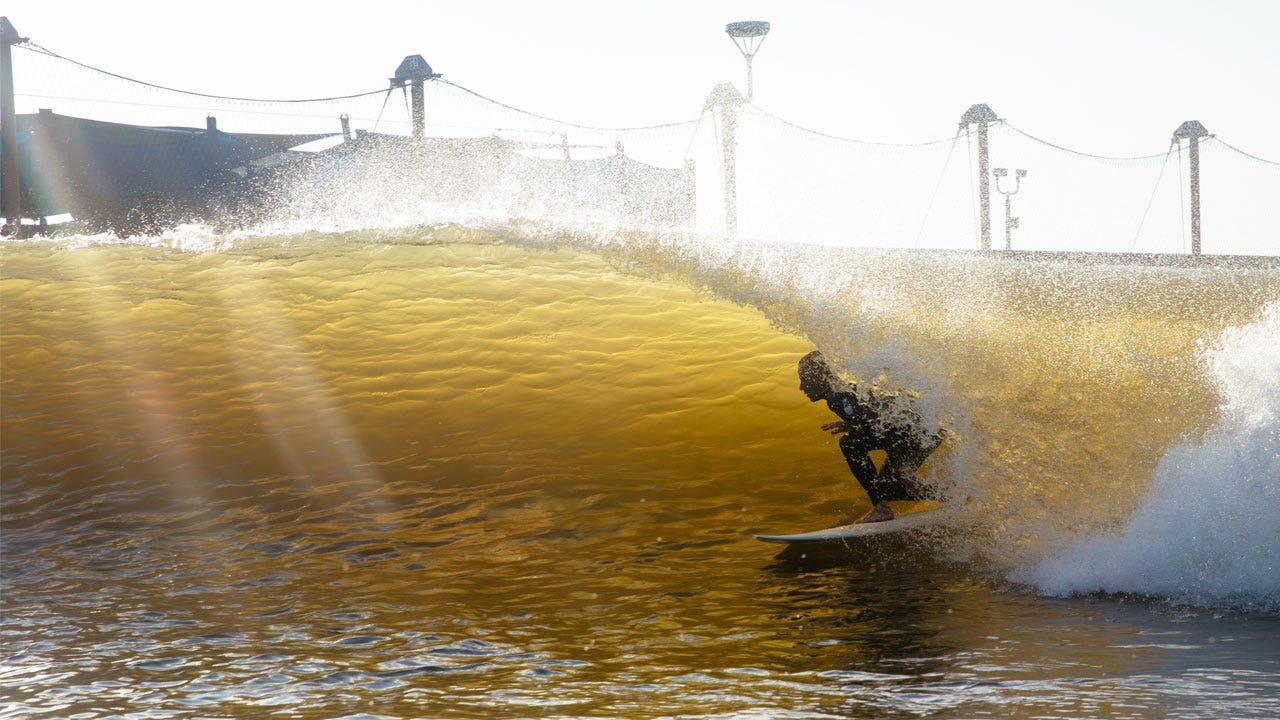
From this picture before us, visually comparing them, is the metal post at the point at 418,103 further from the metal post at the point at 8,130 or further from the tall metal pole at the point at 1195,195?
the tall metal pole at the point at 1195,195

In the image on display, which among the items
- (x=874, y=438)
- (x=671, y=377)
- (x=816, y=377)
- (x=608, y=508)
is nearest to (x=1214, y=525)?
(x=874, y=438)

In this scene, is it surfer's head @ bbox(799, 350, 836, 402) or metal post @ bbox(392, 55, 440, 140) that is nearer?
surfer's head @ bbox(799, 350, 836, 402)

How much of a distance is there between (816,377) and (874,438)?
42 centimetres

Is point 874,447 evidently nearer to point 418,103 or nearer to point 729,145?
point 729,145

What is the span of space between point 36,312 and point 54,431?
444cm

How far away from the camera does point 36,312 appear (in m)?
13.1

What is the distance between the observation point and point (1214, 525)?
191 inches

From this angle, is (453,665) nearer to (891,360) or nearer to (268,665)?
(268,665)

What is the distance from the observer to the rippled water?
383 cm

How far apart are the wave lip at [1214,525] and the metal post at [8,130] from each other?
1216 cm

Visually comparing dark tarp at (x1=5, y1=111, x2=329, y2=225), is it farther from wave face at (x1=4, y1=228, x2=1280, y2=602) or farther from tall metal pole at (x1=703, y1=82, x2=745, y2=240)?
tall metal pole at (x1=703, y1=82, x2=745, y2=240)

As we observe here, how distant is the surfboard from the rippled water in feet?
0.31

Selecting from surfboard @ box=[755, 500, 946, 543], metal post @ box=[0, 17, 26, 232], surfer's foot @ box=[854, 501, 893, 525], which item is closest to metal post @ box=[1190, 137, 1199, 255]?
surfboard @ box=[755, 500, 946, 543]

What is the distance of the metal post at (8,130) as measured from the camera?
13.3 metres
